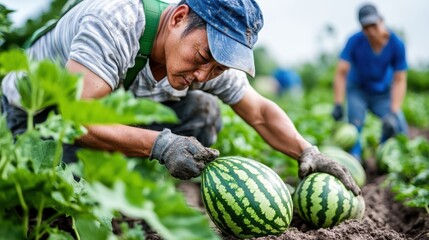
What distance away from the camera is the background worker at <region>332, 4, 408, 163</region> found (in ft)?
23.8

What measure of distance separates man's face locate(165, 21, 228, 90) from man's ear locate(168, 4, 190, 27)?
3 cm

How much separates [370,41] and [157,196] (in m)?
6.46

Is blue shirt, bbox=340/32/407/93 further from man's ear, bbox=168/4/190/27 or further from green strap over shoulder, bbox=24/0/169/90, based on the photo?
man's ear, bbox=168/4/190/27

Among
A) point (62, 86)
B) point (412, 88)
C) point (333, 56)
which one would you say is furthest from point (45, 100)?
point (333, 56)

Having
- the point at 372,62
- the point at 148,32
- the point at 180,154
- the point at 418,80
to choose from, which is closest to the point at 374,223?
the point at 180,154

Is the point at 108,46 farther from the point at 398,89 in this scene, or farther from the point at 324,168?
the point at 398,89

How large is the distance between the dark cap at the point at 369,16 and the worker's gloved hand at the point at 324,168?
4.07 meters

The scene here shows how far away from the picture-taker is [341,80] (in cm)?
784

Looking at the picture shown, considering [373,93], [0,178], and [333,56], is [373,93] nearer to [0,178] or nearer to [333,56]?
[0,178]

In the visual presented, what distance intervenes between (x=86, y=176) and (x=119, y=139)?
3.91ft

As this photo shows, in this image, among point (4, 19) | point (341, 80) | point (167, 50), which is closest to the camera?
point (4, 19)

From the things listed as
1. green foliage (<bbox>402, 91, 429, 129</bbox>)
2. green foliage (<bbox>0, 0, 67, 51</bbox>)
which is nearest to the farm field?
green foliage (<bbox>0, 0, 67, 51</bbox>)

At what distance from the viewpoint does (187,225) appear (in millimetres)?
1635

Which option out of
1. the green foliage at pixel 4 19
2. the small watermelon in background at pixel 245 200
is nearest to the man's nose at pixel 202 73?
the small watermelon in background at pixel 245 200
